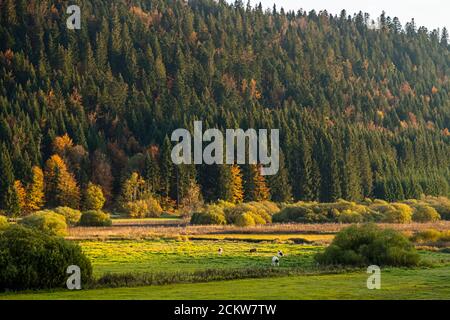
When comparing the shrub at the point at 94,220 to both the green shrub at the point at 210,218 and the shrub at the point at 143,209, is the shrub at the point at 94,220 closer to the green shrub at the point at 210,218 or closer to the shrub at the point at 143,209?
the green shrub at the point at 210,218

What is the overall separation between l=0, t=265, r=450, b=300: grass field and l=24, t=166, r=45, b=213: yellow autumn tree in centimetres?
9463

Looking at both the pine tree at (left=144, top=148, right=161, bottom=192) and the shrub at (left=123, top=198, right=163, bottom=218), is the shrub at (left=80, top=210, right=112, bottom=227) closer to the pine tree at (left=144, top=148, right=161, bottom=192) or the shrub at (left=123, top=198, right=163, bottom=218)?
the shrub at (left=123, top=198, right=163, bottom=218)

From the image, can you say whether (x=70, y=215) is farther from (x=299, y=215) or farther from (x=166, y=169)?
(x=166, y=169)

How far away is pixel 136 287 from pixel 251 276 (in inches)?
333

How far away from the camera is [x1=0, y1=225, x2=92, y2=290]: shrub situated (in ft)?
128

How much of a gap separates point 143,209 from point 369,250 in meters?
81.3

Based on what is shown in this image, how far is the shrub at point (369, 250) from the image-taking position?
165 feet

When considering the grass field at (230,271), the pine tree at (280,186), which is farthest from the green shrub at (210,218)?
the pine tree at (280,186)

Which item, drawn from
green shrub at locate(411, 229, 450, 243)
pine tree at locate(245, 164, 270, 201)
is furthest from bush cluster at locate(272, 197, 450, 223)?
pine tree at locate(245, 164, 270, 201)

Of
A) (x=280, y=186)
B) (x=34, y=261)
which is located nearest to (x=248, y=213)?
(x=280, y=186)

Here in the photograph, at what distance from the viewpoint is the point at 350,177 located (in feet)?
506

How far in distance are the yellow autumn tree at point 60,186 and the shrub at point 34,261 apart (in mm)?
92806
